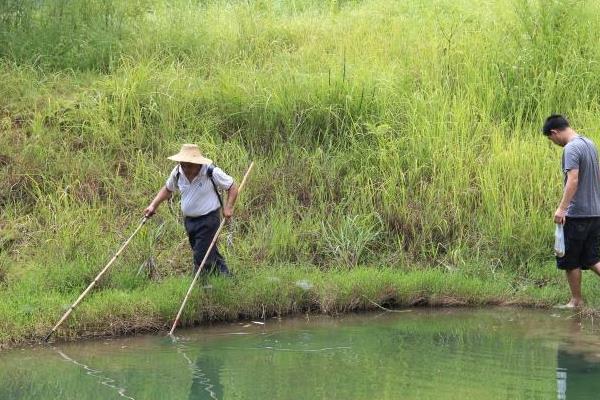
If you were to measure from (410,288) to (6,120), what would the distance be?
530 centimetres

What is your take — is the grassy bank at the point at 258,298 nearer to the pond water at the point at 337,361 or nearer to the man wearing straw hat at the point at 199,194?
the pond water at the point at 337,361

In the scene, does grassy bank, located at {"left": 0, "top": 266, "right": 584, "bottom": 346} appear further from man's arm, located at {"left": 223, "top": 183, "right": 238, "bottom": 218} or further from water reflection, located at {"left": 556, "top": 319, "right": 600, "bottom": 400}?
water reflection, located at {"left": 556, "top": 319, "right": 600, "bottom": 400}

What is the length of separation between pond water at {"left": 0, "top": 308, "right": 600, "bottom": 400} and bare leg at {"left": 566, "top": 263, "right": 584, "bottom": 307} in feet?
0.47

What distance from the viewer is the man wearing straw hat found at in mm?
8328

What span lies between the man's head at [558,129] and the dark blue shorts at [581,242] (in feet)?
2.49

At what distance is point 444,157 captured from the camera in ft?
34.3

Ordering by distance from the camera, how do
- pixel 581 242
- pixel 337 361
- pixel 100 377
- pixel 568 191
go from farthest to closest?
pixel 581 242 < pixel 568 191 < pixel 337 361 < pixel 100 377

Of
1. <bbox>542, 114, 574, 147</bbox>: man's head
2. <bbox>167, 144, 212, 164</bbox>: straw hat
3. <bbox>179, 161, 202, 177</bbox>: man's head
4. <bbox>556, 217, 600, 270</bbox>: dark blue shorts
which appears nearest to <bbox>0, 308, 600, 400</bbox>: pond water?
<bbox>556, 217, 600, 270</bbox>: dark blue shorts

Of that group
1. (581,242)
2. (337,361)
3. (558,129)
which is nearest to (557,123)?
(558,129)

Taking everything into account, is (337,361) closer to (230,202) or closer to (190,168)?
(230,202)

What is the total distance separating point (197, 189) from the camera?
848 centimetres

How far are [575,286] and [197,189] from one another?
3.71 meters

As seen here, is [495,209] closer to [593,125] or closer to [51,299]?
[593,125]

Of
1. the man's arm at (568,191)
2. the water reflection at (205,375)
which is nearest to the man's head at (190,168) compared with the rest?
the water reflection at (205,375)
